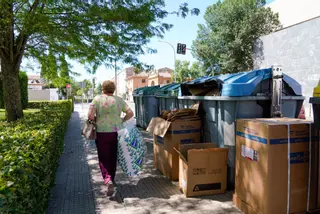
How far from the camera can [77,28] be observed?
684 centimetres

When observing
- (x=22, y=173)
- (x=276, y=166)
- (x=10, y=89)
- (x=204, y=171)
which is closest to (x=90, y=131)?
(x=204, y=171)

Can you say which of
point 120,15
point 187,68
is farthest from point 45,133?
point 187,68

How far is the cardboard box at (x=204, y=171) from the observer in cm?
387

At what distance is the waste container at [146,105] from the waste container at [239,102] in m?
5.27

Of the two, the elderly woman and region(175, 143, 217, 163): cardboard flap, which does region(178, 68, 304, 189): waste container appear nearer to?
region(175, 143, 217, 163): cardboard flap

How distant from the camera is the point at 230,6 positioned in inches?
1056

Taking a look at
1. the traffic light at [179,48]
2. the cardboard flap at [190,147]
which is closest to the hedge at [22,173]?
the cardboard flap at [190,147]

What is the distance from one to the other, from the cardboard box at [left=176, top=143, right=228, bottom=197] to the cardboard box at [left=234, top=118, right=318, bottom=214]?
68 centimetres

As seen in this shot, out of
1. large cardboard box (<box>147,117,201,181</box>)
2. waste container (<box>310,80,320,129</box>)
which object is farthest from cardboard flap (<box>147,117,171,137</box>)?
waste container (<box>310,80,320,129</box>)

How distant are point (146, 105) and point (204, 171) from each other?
6.85 m

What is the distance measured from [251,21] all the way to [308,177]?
25746 mm

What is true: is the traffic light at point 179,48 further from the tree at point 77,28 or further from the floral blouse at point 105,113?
the floral blouse at point 105,113

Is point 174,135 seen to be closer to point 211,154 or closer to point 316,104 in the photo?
point 211,154

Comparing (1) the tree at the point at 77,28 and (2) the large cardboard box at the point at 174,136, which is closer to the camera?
(2) the large cardboard box at the point at 174,136
